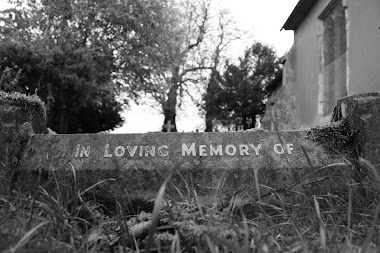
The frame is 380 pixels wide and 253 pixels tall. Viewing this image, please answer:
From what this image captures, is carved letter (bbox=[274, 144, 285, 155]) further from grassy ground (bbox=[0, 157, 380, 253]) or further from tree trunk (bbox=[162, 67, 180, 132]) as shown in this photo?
tree trunk (bbox=[162, 67, 180, 132])

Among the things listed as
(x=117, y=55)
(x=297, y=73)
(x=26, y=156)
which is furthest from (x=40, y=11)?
(x=26, y=156)

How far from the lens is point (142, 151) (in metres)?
4.17

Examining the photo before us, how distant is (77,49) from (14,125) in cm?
1359

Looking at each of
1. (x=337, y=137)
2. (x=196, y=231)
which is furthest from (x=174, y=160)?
(x=196, y=231)

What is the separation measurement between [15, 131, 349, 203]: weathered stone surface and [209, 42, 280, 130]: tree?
83.4ft

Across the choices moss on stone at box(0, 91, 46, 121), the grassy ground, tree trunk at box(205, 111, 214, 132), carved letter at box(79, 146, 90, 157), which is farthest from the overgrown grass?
tree trunk at box(205, 111, 214, 132)

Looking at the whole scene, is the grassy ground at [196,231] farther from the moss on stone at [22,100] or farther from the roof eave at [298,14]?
the roof eave at [298,14]

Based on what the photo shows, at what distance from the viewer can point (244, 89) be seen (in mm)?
30125

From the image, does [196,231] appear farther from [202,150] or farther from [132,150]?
[132,150]

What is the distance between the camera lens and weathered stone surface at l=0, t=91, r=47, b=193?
13.6ft

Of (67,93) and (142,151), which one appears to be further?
(67,93)

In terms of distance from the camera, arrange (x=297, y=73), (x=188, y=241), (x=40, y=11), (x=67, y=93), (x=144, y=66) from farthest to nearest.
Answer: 1. (x=144, y=66)
2. (x=40, y=11)
3. (x=67, y=93)
4. (x=297, y=73)
5. (x=188, y=241)

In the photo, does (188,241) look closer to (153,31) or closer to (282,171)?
(282,171)

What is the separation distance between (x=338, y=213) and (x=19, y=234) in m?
1.87
